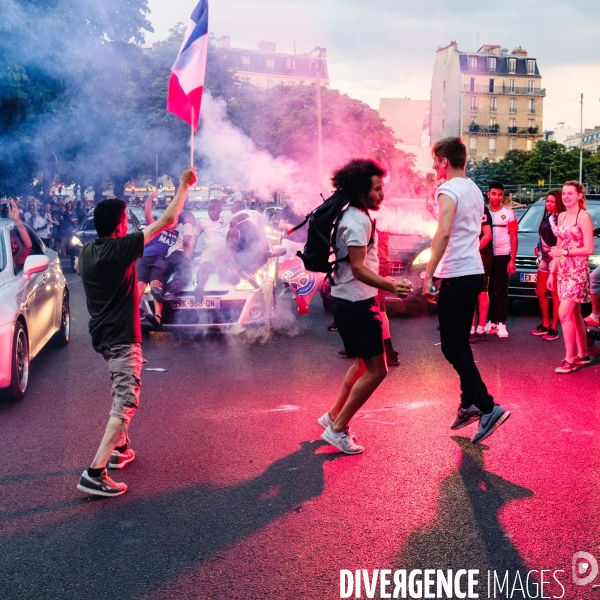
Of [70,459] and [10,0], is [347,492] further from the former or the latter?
[10,0]

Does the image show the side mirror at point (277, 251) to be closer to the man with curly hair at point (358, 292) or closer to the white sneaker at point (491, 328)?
the white sneaker at point (491, 328)

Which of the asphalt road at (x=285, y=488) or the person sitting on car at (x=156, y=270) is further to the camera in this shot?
the person sitting on car at (x=156, y=270)

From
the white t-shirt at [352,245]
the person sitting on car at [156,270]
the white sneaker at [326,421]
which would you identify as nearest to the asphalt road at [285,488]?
the white sneaker at [326,421]

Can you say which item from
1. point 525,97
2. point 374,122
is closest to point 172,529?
point 374,122

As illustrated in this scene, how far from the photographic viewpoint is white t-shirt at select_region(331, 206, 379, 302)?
4.67 metres

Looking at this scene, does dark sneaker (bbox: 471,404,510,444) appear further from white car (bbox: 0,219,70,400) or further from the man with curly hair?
white car (bbox: 0,219,70,400)

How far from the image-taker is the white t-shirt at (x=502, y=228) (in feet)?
29.7

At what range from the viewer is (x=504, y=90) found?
91875mm

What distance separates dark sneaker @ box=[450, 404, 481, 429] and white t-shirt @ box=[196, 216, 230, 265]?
5.01m

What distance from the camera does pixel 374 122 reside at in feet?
94.5

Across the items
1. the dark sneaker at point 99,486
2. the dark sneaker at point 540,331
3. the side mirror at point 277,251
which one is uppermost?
the side mirror at point 277,251

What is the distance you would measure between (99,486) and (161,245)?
5.84 metres

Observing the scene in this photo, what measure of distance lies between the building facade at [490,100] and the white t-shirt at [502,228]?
274 feet

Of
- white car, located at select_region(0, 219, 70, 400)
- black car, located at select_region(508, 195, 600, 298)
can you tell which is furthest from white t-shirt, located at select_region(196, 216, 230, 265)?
black car, located at select_region(508, 195, 600, 298)
